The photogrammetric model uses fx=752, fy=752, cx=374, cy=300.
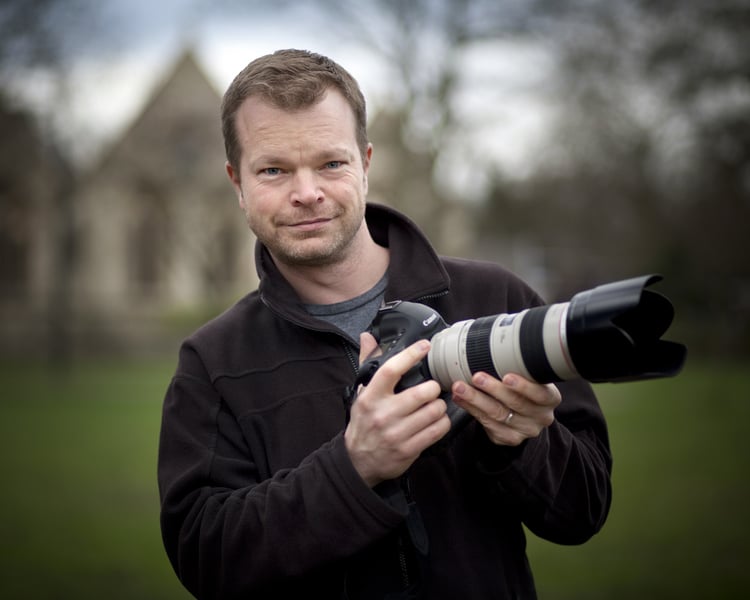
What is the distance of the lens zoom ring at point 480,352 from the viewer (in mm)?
1794

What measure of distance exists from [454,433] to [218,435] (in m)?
0.68

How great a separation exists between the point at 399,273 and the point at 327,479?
70cm

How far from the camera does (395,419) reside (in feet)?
5.74

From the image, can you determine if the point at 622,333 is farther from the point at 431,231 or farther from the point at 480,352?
the point at 431,231

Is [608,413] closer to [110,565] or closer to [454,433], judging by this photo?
[110,565]

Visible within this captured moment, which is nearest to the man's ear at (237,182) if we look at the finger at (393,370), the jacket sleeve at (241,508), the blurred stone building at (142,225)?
the jacket sleeve at (241,508)

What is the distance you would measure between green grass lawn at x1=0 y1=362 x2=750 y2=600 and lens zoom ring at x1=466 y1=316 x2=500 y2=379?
14.4 ft

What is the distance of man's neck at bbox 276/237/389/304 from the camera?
2.28 metres

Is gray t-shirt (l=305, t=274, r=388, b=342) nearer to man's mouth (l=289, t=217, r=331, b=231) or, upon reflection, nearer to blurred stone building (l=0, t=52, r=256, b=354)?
man's mouth (l=289, t=217, r=331, b=231)

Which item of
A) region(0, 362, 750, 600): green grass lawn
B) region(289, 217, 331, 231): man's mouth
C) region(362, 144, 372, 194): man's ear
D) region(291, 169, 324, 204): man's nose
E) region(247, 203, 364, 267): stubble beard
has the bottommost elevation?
region(0, 362, 750, 600): green grass lawn

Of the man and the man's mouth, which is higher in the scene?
the man's mouth

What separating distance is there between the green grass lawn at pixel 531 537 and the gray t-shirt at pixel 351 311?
13.5 feet

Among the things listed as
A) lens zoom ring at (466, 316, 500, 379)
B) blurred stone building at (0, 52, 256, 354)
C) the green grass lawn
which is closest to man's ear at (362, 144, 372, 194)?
lens zoom ring at (466, 316, 500, 379)

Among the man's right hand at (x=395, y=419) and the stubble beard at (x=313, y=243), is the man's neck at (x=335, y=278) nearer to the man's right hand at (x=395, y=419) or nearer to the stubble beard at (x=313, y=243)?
the stubble beard at (x=313, y=243)
